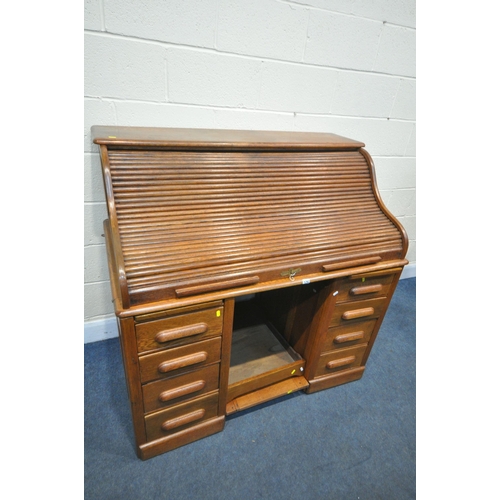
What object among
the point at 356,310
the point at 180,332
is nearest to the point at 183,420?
the point at 180,332

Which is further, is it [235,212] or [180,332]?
[235,212]

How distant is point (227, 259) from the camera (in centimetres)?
100

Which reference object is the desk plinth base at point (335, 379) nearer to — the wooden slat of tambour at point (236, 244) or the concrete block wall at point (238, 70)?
the wooden slat of tambour at point (236, 244)

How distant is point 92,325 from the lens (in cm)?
173

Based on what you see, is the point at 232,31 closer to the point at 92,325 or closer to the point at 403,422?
the point at 92,325

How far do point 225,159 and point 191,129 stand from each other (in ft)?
1.14

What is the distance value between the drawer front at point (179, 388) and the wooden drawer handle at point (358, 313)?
→ 608 millimetres

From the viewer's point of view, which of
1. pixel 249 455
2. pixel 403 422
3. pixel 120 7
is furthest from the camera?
pixel 403 422

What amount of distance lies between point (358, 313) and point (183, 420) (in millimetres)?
874

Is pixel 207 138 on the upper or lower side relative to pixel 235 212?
upper

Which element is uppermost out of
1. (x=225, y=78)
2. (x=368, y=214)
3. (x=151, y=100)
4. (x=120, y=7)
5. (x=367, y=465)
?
(x=120, y=7)

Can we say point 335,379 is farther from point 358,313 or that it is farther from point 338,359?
point 358,313

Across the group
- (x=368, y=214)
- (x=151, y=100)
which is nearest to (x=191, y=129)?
(x=151, y=100)

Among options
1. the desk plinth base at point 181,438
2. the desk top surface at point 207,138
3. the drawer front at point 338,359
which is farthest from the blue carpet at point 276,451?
the desk top surface at point 207,138
